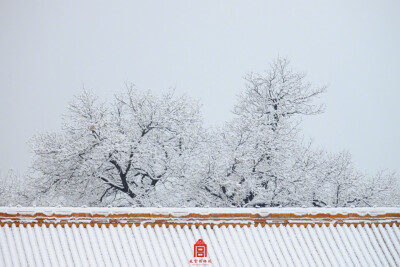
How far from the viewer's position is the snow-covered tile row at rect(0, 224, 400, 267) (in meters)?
11.8

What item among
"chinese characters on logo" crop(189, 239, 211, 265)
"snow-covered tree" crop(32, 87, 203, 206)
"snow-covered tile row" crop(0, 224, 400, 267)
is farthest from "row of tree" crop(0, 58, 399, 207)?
"chinese characters on logo" crop(189, 239, 211, 265)

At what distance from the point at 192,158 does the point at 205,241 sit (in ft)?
59.2

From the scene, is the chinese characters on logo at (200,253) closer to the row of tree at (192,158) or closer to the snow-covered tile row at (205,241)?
the snow-covered tile row at (205,241)

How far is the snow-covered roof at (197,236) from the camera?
1187 centimetres

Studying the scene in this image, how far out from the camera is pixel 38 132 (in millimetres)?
32438

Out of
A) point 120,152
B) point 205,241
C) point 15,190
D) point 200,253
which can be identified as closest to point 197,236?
point 205,241

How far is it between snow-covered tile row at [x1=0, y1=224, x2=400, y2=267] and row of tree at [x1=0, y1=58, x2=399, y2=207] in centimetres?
1460

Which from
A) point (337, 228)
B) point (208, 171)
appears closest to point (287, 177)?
point (208, 171)

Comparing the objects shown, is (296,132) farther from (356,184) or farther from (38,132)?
(38,132)

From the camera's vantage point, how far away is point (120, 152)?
29.4 metres

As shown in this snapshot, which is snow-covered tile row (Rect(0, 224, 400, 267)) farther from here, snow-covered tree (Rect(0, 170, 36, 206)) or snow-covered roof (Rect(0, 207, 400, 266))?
snow-covered tree (Rect(0, 170, 36, 206))

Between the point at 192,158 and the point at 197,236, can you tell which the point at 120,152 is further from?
the point at 197,236

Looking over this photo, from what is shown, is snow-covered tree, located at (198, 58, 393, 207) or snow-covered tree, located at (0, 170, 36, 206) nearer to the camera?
snow-covered tree, located at (198, 58, 393, 207)

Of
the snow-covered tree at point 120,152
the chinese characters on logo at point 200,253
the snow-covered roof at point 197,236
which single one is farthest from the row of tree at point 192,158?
the chinese characters on logo at point 200,253
